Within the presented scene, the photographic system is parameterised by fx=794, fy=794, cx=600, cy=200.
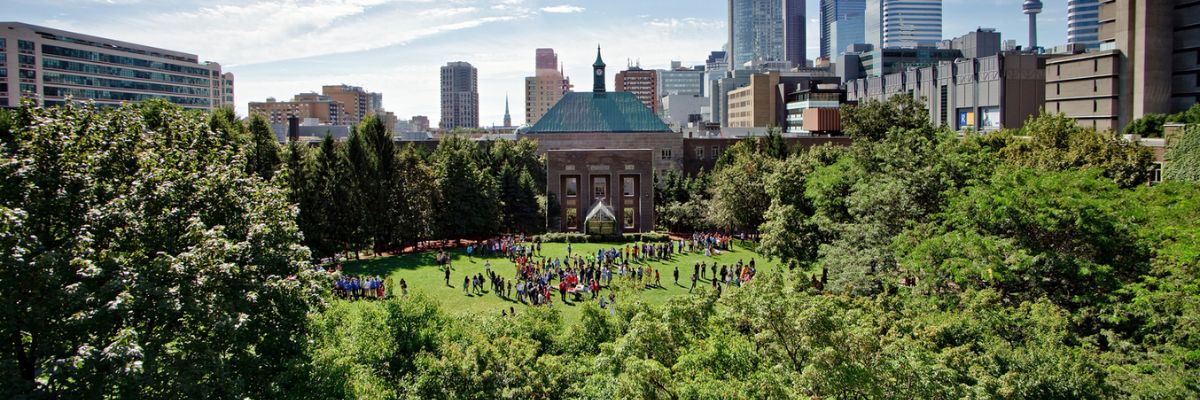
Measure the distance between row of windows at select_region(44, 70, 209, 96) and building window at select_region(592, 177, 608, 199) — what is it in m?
69.9

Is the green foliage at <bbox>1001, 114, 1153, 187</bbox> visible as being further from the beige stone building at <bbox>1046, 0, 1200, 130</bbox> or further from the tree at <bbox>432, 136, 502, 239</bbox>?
the tree at <bbox>432, 136, 502, 239</bbox>

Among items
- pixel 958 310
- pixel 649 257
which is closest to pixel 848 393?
pixel 958 310

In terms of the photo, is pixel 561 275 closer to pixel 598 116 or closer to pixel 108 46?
pixel 598 116

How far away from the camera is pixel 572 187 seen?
6078 cm

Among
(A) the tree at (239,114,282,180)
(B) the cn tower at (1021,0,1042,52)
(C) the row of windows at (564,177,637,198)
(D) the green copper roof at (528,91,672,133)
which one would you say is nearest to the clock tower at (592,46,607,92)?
(D) the green copper roof at (528,91,672,133)

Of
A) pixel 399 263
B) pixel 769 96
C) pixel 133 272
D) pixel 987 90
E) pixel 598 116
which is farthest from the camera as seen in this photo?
pixel 769 96

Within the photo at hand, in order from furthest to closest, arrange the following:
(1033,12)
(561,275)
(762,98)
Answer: (1033,12) → (762,98) → (561,275)

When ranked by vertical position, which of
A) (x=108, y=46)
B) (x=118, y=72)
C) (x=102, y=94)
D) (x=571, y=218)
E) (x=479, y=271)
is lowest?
(x=479, y=271)

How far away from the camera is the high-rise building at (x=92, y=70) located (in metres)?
86.2

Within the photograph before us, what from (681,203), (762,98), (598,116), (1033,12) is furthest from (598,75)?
(1033,12)

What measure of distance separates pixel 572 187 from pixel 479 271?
800 inches

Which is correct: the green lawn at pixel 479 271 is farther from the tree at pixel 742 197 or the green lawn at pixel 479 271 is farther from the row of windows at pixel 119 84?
the row of windows at pixel 119 84

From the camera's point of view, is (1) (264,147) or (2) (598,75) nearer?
(1) (264,147)

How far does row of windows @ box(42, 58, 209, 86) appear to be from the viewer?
301 feet
